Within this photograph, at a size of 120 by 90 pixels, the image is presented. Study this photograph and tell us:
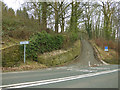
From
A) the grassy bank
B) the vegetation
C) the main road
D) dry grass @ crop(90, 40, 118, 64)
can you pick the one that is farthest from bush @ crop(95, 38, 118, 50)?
the main road

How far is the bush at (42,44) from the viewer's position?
558 inches

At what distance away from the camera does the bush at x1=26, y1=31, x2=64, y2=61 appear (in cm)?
1416

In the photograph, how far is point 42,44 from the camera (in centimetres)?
1567

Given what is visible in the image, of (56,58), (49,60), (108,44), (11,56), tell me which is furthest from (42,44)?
(108,44)

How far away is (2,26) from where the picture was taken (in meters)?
14.5

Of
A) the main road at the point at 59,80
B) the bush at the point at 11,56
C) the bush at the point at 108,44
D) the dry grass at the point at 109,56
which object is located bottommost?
the dry grass at the point at 109,56

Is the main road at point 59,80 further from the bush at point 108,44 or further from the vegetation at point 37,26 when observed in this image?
the bush at point 108,44

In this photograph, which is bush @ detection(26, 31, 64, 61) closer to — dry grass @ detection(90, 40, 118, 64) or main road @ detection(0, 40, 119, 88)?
main road @ detection(0, 40, 119, 88)

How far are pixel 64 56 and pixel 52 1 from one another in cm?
1020

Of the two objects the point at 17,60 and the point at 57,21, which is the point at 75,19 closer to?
the point at 57,21

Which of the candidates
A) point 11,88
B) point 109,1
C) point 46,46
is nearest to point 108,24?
point 109,1

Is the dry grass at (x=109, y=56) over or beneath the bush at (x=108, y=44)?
beneath

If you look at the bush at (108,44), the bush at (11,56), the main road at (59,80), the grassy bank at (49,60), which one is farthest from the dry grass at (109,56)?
the bush at (11,56)

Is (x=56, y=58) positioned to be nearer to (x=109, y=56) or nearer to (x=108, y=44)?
(x=109, y=56)
